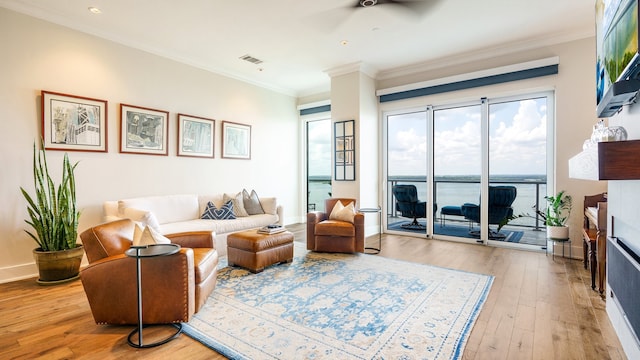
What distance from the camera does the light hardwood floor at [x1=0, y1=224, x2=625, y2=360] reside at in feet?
6.35

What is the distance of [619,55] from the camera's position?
60.7 inches

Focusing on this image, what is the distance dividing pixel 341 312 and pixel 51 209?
3418 mm

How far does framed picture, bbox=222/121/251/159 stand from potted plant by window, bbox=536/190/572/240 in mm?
4859

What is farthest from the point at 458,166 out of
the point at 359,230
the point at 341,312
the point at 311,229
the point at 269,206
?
the point at 341,312

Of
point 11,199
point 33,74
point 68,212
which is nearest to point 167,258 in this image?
point 68,212

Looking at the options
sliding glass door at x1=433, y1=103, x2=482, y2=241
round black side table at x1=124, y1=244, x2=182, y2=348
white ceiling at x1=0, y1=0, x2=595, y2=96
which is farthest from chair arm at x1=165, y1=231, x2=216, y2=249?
sliding glass door at x1=433, y1=103, x2=482, y2=241

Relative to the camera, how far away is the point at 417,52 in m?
4.78

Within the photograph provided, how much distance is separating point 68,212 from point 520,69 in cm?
601

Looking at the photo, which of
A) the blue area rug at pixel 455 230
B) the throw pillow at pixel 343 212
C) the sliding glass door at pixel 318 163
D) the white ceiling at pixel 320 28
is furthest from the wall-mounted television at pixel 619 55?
the sliding glass door at pixel 318 163

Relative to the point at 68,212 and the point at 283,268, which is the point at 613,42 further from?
the point at 68,212

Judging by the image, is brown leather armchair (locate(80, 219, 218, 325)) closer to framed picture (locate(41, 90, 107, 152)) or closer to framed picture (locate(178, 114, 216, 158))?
framed picture (locate(41, 90, 107, 152))

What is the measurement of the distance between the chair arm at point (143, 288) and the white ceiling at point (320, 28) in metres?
2.77

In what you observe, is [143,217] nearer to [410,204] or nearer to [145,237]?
[145,237]

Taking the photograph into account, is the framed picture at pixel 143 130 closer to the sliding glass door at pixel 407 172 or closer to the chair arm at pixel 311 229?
the chair arm at pixel 311 229
